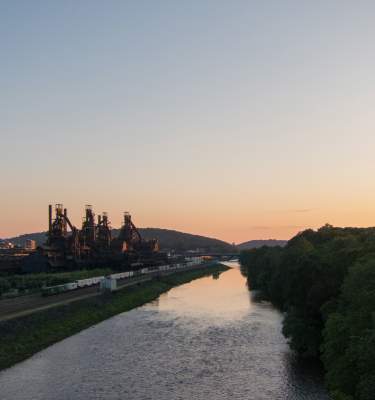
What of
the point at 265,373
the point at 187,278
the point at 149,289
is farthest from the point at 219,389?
the point at 187,278

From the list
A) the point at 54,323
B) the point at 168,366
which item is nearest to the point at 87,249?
the point at 54,323

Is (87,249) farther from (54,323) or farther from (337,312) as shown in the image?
(337,312)

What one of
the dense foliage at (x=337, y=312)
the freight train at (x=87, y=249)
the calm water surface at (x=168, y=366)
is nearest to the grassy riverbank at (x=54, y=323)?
the calm water surface at (x=168, y=366)

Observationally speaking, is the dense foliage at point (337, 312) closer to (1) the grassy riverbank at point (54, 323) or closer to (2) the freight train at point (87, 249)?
(1) the grassy riverbank at point (54, 323)

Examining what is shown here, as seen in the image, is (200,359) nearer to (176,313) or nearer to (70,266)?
(176,313)

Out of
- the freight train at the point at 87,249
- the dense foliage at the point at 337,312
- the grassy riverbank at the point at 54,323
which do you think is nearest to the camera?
the dense foliage at the point at 337,312
